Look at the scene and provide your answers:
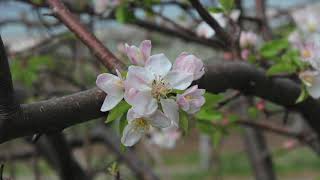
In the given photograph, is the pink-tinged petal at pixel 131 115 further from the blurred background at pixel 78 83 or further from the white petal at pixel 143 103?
the blurred background at pixel 78 83

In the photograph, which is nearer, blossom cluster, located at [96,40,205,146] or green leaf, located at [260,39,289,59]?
blossom cluster, located at [96,40,205,146]

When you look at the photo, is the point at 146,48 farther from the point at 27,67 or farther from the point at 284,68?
the point at 27,67

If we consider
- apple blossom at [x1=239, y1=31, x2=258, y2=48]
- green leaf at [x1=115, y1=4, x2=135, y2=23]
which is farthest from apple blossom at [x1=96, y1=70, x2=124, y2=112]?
apple blossom at [x1=239, y1=31, x2=258, y2=48]

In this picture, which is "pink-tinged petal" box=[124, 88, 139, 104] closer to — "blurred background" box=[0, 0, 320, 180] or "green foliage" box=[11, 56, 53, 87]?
"blurred background" box=[0, 0, 320, 180]

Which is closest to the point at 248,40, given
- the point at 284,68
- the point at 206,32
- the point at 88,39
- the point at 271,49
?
the point at 206,32

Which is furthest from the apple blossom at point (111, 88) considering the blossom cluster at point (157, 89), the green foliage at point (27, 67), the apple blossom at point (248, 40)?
the green foliage at point (27, 67)

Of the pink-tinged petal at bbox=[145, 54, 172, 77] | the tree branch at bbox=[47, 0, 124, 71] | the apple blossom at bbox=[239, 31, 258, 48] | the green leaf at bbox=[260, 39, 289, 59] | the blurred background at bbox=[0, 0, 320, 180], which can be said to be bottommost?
the blurred background at bbox=[0, 0, 320, 180]
